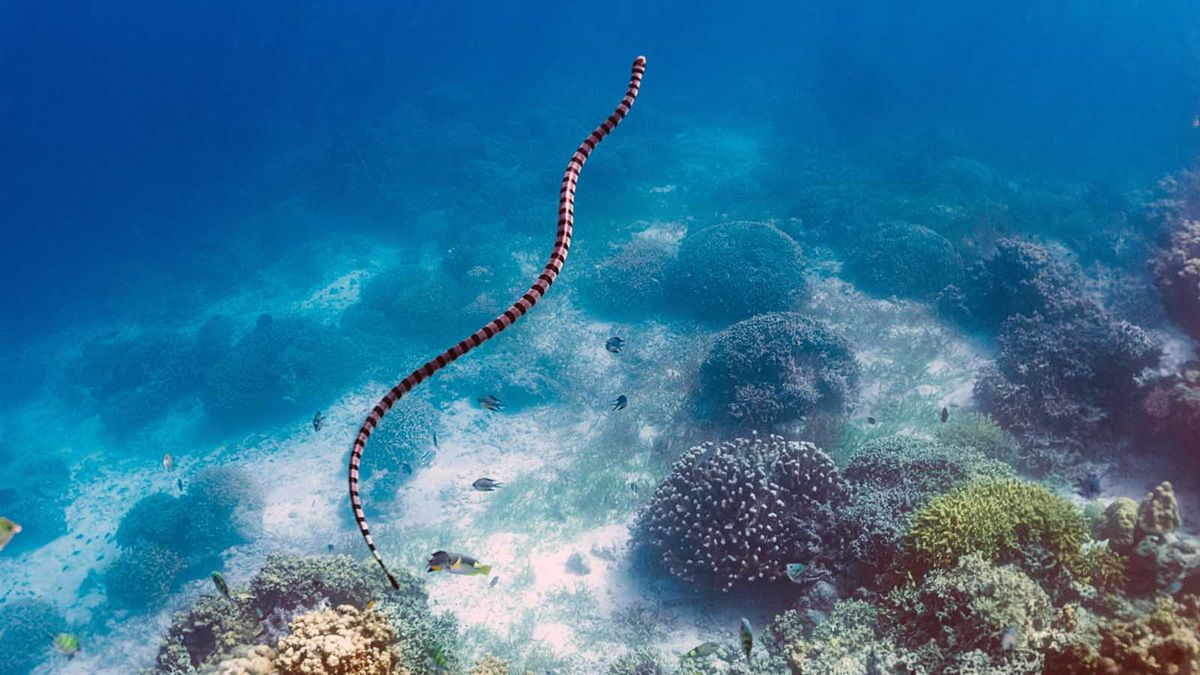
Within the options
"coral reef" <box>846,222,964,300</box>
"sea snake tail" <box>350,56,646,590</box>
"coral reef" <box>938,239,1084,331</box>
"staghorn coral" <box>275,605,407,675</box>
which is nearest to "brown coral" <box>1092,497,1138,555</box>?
"sea snake tail" <box>350,56,646,590</box>

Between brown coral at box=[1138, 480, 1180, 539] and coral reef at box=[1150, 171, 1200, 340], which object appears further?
coral reef at box=[1150, 171, 1200, 340]

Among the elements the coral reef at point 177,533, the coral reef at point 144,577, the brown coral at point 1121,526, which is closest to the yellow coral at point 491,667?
the brown coral at point 1121,526

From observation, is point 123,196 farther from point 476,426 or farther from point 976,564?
point 976,564

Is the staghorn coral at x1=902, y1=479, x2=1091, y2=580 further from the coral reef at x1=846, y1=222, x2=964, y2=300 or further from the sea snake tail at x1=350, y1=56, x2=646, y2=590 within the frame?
the coral reef at x1=846, y1=222, x2=964, y2=300

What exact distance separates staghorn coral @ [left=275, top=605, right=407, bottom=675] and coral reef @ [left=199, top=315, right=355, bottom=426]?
13.8 m

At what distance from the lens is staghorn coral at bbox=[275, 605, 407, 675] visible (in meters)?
4.02

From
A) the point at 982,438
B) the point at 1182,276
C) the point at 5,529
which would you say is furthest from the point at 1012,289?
the point at 5,529

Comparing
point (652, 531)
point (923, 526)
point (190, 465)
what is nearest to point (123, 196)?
point (190, 465)

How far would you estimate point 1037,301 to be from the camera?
1180cm

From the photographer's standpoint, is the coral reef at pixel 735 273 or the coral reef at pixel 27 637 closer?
the coral reef at pixel 27 637

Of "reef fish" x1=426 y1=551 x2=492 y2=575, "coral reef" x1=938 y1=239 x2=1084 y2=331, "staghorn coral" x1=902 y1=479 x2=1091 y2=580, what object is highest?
"coral reef" x1=938 y1=239 x2=1084 y2=331

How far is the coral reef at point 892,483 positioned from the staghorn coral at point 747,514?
0.30m

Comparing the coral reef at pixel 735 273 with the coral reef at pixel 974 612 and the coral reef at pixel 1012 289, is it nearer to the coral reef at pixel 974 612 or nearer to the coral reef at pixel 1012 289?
the coral reef at pixel 1012 289

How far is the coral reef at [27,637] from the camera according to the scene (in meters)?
12.3
